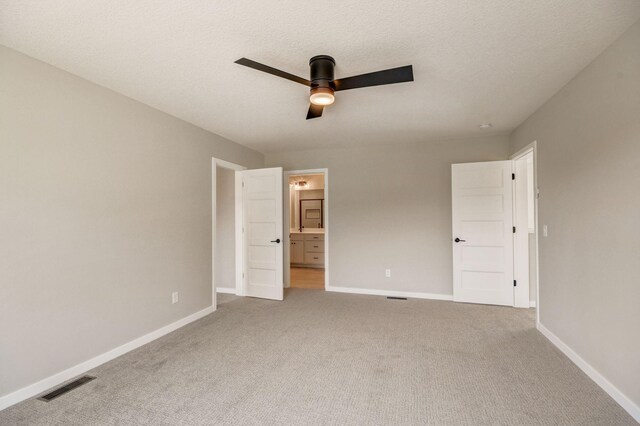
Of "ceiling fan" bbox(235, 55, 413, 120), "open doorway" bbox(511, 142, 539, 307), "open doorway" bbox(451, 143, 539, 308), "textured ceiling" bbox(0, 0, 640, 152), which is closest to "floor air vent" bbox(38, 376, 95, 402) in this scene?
"textured ceiling" bbox(0, 0, 640, 152)

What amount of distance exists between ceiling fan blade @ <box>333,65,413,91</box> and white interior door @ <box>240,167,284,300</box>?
2.59 metres

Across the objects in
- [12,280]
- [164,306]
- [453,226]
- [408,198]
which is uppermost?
[408,198]

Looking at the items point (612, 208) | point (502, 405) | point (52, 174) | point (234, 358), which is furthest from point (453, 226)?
point (52, 174)

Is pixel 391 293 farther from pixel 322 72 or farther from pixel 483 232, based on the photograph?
pixel 322 72

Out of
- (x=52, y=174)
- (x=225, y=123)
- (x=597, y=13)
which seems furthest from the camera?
(x=225, y=123)

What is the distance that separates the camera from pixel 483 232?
4.36 m

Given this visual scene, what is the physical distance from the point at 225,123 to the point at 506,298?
4.49 m

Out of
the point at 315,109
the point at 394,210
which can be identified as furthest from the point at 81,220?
the point at 394,210

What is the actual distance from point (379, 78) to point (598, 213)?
1962mm

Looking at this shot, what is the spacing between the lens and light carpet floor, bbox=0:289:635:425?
76.3 inches

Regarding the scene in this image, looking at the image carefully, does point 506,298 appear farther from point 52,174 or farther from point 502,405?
point 52,174

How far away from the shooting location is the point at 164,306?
3350 mm

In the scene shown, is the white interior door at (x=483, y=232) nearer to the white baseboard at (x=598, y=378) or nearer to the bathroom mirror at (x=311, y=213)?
the white baseboard at (x=598, y=378)

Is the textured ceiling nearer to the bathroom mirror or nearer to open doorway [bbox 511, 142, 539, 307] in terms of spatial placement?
open doorway [bbox 511, 142, 539, 307]
